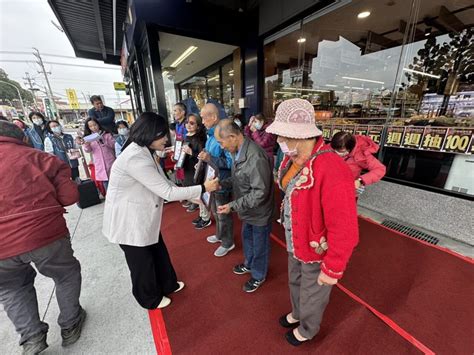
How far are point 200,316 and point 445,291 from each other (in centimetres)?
228

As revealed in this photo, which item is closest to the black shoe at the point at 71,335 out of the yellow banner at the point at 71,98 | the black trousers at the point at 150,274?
the black trousers at the point at 150,274

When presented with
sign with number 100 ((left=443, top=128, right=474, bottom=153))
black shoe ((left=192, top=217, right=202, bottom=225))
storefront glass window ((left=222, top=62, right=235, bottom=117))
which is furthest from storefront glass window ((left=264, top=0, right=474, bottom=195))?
black shoe ((left=192, top=217, right=202, bottom=225))

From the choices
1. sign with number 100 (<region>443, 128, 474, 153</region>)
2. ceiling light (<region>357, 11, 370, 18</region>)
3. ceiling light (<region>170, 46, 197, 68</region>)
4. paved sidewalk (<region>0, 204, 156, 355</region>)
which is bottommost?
paved sidewalk (<region>0, 204, 156, 355</region>)

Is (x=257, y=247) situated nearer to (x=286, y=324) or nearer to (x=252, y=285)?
(x=252, y=285)

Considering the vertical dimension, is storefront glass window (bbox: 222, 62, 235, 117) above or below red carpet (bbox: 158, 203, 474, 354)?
above

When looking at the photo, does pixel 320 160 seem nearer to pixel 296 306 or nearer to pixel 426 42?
pixel 296 306

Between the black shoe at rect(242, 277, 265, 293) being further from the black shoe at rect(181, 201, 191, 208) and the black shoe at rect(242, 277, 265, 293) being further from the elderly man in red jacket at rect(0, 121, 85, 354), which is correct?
the black shoe at rect(181, 201, 191, 208)

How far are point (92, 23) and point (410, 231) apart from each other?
9.27 metres

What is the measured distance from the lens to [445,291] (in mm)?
1883

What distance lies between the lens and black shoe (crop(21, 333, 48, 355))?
142 centimetres

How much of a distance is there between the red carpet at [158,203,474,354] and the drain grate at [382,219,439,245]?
0.69 ft

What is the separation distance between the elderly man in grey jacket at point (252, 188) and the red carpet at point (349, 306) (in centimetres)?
29

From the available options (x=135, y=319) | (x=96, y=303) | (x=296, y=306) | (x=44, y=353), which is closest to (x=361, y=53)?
(x=296, y=306)

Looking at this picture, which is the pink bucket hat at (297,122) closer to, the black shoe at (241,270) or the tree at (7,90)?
the black shoe at (241,270)
